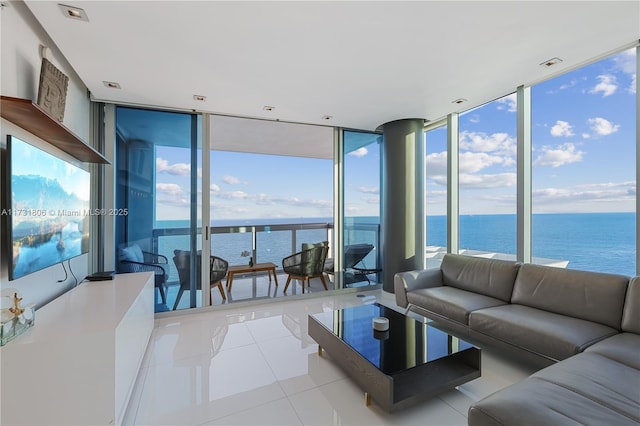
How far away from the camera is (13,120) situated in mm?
1680

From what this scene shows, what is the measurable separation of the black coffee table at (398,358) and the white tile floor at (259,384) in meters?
0.13

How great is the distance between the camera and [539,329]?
204 centimetres

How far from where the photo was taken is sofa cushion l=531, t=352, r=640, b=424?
127 cm

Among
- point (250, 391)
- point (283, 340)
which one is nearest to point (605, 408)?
point (250, 391)

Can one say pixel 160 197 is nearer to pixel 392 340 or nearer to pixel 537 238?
pixel 392 340

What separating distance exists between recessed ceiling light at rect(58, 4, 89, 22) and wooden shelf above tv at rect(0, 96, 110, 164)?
2.43ft

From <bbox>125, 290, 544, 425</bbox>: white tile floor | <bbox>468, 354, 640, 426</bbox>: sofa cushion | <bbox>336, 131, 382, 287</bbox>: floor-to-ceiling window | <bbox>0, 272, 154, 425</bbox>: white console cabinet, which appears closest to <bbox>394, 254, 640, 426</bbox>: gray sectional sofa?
<bbox>468, 354, 640, 426</bbox>: sofa cushion

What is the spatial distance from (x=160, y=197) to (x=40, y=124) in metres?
1.79

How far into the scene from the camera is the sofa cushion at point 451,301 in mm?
2609

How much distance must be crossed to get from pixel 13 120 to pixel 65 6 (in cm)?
79

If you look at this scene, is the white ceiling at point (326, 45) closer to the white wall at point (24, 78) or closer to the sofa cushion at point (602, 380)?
the white wall at point (24, 78)

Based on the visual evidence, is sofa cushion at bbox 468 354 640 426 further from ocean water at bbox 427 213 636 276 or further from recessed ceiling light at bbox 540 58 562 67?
recessed ceiling light at bbox 540 58 562 67

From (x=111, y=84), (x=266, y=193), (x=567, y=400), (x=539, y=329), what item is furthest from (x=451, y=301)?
(x=266, y=193)

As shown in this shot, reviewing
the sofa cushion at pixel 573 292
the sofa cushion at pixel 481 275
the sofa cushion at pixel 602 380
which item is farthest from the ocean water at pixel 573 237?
the sofa cushion at pixel 602 380
